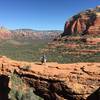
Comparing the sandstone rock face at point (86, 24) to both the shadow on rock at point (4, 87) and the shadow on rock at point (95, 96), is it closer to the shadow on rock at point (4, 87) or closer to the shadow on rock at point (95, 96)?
the shadow on rock at point (4, 87)

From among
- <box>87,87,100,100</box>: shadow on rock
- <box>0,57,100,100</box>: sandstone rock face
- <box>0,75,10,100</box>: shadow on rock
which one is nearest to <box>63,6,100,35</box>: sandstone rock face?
<box>0,75,10,100</box>: shadow on rock

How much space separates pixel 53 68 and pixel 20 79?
277 centimetres

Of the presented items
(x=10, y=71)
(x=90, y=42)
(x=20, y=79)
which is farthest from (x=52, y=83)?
(x=90, y=42)

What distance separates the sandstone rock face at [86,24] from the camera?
243 feet

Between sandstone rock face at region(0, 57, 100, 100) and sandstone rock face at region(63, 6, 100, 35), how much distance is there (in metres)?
49.4

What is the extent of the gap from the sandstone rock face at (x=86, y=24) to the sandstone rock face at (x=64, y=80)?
49408 millimetres

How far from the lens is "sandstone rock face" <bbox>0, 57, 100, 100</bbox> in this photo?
21109 mm

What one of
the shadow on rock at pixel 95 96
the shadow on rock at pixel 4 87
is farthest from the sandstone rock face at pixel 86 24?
the shadow on rock at pixel 95 96

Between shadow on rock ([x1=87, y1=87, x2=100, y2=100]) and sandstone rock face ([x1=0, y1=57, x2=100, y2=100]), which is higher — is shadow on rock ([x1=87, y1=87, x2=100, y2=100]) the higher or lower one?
the lower one

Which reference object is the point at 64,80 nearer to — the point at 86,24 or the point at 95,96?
the point at 95,96

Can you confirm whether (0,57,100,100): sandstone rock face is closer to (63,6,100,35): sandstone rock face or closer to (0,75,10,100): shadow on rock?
(0,75,10,100): shadow on rock

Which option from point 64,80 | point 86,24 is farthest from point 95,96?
point 86,24

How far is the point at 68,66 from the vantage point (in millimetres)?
23516

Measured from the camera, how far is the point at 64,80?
2170cm
